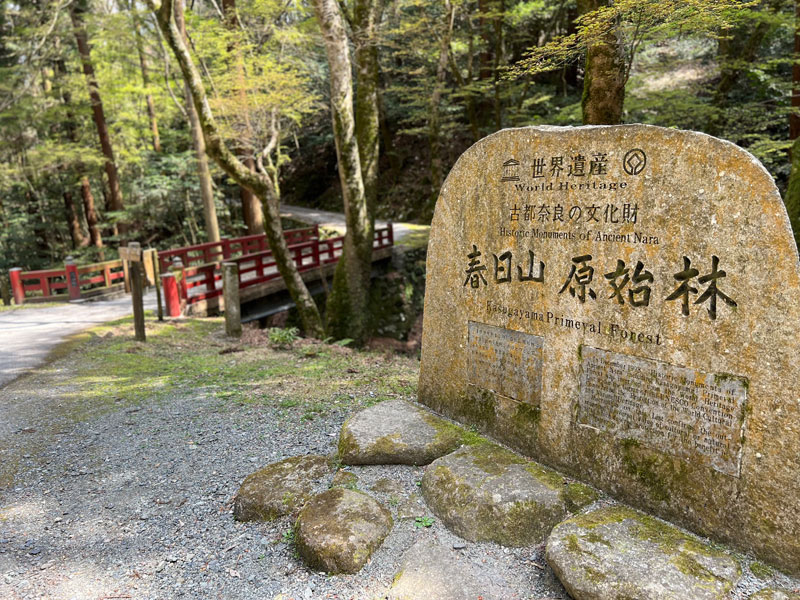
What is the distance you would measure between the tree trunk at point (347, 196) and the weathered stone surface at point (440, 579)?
25.5ft

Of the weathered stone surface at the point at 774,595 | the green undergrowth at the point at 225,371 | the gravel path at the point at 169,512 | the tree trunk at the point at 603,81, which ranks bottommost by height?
the green undergrowth at the point at 225,371

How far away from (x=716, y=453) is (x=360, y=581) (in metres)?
2.30

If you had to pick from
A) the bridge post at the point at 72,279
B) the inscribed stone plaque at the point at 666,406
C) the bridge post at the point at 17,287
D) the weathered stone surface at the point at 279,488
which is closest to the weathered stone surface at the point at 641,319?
the inscribed stone plaque at the point at 666,406

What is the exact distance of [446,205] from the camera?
189 inches

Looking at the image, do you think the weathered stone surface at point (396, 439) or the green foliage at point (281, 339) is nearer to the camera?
the weathered stone surface at point (396, 439)

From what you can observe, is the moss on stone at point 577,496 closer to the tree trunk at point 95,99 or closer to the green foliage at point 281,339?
the green foliage at point 281,339

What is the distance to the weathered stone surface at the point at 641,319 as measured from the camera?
2.91 metres

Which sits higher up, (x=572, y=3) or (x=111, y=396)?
(x=572, y=3)

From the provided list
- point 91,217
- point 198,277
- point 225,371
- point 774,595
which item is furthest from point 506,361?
point 91,217

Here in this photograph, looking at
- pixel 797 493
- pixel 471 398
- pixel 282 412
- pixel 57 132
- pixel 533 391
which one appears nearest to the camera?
pixel 797 493

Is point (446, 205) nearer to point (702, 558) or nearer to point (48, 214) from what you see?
point (702, 558)

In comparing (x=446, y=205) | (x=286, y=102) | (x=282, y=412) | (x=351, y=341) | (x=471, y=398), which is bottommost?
(x=351, y=341)

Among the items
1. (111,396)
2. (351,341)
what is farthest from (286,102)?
(111,396)

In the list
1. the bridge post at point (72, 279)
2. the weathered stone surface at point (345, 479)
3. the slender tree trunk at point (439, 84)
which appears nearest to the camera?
the weathered stone surface at point (345, 479)
